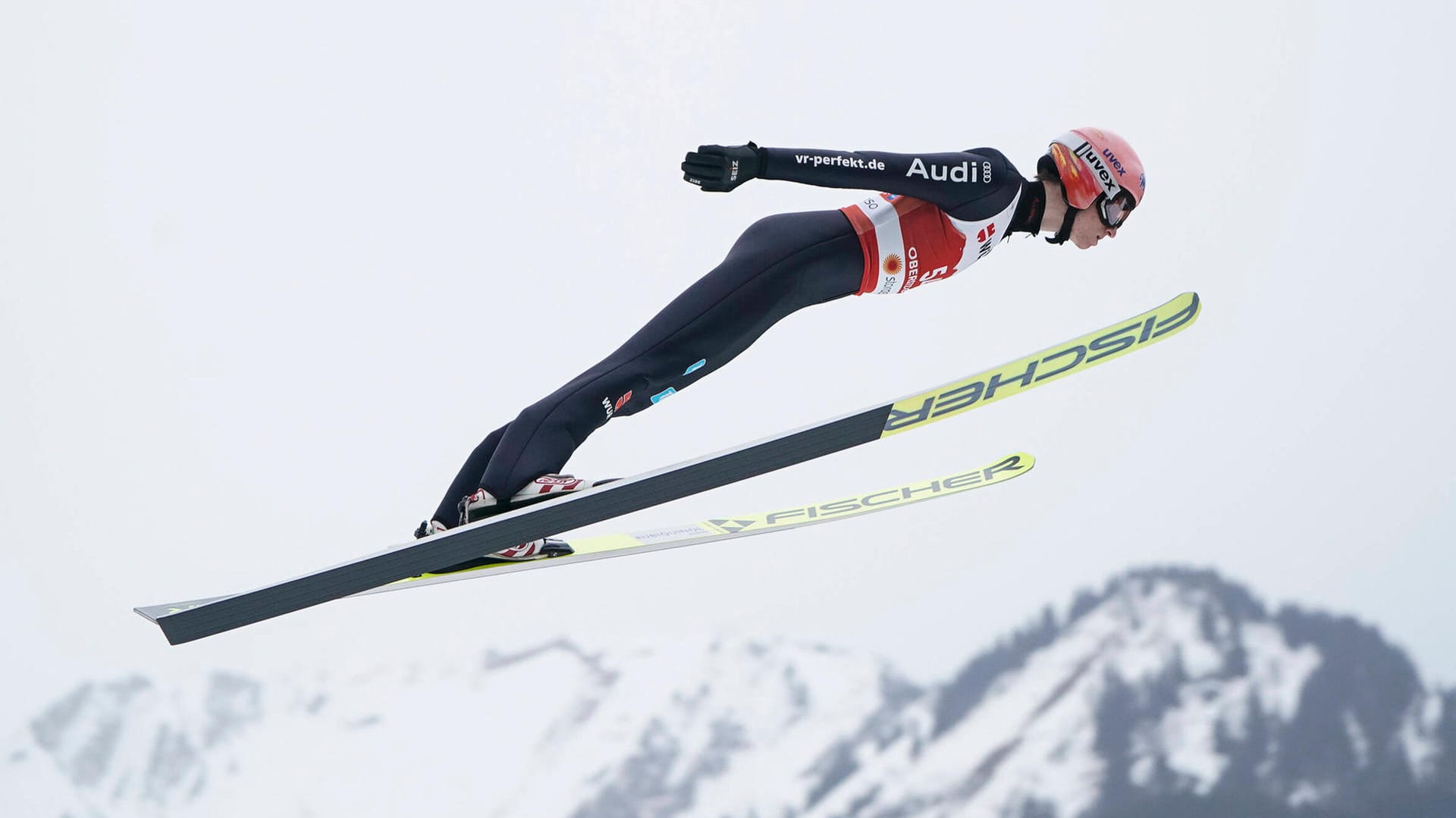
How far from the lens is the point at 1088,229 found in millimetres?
3750

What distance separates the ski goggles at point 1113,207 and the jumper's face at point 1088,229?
0.01m

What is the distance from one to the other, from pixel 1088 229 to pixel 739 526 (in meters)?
1.50

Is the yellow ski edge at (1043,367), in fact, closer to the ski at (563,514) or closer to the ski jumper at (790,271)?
the ski at (563,514)

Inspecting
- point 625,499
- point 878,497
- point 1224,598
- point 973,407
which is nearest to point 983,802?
point 1224,598

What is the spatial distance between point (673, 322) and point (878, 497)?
4.63ft

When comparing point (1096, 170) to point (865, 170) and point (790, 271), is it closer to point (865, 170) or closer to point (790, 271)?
point (865, 170)

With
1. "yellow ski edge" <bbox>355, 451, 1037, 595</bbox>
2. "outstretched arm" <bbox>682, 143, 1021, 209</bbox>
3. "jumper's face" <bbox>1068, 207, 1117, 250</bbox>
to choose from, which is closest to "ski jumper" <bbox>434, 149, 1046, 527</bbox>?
"outstretched arm" <bbox>682, 143, 1021, 209</bbox>

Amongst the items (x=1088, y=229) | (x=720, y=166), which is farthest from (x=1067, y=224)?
(x=720, y=166)

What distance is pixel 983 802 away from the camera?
749 cm

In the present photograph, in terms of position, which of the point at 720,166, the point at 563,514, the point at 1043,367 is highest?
the point at 720,166

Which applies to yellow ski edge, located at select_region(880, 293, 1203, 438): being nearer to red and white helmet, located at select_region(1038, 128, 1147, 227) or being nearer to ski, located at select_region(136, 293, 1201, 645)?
ski, located at select_region(136, 293, 1201, 645)

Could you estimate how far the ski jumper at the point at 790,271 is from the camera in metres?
3.15

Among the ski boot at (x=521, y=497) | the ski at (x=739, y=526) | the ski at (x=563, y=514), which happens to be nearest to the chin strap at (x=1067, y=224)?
the ski at (x=563, y=514)

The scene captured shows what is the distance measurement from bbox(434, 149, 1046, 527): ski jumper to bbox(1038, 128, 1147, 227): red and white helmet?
98 mm
